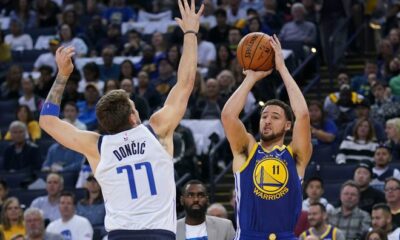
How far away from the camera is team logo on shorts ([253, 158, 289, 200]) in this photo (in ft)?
30.2

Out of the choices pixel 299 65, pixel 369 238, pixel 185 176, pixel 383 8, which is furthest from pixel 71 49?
pixel 383 8

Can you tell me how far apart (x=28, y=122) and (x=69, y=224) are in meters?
4.21

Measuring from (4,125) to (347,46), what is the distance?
625 cm

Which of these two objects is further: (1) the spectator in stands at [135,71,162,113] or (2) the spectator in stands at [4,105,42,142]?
(2) the spectator in stands at [4,105,42,142]

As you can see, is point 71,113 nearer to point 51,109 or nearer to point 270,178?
point 270,178

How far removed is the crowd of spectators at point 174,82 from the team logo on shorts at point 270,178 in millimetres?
3955

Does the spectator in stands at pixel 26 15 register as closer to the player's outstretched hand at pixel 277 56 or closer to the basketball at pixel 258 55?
the basketball at pixel 258 55

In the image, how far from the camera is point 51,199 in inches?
647

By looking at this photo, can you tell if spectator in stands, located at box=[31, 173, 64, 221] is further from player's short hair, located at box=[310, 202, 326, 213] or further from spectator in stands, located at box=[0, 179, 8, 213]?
player's short hair, located at box=[310, 202, 326, 213]

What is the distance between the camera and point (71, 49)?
8.58 m

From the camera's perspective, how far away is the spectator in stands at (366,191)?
14766mm

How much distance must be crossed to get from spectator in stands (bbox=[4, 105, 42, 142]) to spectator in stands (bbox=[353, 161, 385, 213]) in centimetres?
630

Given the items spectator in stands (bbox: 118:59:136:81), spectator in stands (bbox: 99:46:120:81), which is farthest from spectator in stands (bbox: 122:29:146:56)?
spectator in stands (bbox: 118:59:136:81)

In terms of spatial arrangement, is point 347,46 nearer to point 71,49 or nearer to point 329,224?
point 329,224
